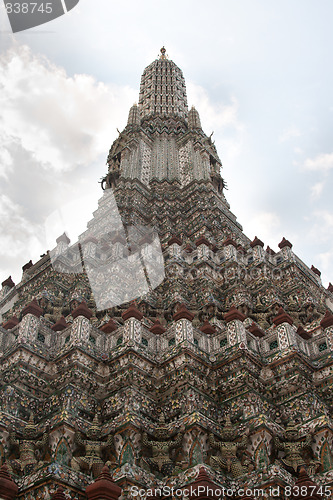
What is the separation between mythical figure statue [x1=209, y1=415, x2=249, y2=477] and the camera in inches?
532

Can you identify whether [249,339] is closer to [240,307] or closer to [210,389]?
[210,389]

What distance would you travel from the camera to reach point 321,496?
11.8 metres

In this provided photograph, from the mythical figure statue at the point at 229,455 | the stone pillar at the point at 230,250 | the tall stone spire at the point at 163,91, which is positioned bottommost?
the mythical figure statue at the point at 229,455

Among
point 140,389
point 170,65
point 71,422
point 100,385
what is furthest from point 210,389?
point 170,65

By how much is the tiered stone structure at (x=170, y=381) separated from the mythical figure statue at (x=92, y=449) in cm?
3

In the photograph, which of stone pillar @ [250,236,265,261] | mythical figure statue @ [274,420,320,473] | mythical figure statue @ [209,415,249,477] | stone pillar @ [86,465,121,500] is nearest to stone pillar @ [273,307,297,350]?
mythical figure statue @ [274,420,320,473]

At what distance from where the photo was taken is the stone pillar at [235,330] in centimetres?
1700

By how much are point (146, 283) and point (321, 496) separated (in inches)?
556

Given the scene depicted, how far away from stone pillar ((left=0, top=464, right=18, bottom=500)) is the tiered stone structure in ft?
2.71

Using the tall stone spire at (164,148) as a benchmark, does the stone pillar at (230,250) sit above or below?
below

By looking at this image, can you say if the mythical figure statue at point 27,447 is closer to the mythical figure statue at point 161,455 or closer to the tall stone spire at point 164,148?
the mythical figure statue at point 161,455

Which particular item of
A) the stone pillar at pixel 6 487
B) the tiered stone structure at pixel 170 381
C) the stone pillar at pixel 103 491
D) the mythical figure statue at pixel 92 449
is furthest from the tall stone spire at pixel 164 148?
the stone pillar at pixel 103 491

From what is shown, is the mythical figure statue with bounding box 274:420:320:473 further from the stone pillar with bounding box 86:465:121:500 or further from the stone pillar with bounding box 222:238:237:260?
the stone pillar with bounding box 222:238:237:260

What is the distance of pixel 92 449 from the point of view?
13.7 metres
